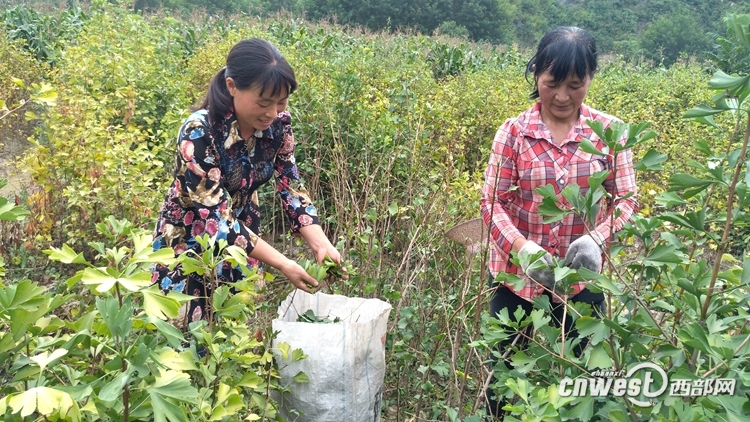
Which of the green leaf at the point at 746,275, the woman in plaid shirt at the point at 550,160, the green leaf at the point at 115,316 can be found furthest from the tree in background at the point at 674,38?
the green leaf at the point at 115,316

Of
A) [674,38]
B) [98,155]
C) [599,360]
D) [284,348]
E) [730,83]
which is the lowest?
[674,38]

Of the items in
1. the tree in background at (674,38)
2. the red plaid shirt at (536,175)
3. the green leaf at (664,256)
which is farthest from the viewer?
the tree in background at (674,38)

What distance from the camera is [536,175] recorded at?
1.82 m

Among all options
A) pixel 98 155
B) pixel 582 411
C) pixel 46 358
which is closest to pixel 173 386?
pixel 46 358

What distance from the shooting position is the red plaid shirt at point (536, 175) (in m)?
1.81

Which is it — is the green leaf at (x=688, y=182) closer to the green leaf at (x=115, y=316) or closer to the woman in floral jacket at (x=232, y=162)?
the green leaf at (x=115, y=316)

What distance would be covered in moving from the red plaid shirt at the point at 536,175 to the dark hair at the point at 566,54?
0.53 feet

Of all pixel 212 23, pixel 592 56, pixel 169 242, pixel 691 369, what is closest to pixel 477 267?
pixel 592 56

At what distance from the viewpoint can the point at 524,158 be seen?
1847mm

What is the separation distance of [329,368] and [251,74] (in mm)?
856

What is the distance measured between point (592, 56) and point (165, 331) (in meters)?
1.41

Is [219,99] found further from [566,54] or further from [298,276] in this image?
[566,54]

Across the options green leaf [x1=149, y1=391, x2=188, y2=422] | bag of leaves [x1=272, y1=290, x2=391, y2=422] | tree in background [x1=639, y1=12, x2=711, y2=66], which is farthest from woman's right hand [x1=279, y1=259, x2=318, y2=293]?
tree in background [x1=639, y1=12, x2=711, y2=66]

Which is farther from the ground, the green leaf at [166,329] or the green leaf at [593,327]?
the green leaf at [166,329]
